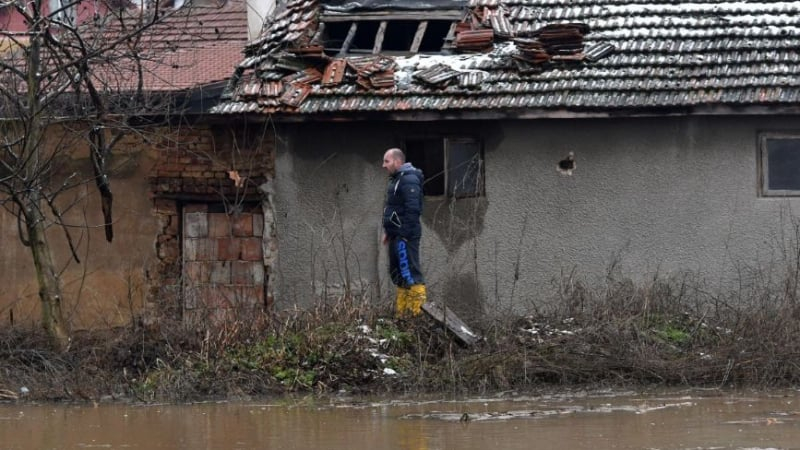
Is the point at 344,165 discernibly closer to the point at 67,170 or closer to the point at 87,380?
the point at 67,170

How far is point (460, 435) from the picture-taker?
347 inches

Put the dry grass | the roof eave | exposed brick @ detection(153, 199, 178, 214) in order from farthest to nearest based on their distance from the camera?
exposed brick @ detection(153, 199, 178, 214) < the roof eave < the dry grass

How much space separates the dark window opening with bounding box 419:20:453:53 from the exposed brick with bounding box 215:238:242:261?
9.93ft

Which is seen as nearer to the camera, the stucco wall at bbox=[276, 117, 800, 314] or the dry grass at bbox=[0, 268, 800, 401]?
the dry grass at bbox=[0, 268, 800, 401]

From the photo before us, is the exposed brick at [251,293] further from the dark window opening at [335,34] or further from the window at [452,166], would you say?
the dark window opening at [335,34]

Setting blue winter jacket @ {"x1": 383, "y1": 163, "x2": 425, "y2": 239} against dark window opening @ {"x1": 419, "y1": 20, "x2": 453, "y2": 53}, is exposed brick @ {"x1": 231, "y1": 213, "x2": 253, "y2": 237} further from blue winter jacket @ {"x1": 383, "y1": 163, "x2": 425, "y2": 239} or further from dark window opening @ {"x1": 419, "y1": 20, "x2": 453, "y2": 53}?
dark window opening @ {"x1": 419, "y1": 20, "x2": 453, "y2": 53}

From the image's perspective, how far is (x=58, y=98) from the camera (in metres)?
12.9

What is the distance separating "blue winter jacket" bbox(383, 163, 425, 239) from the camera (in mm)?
12039

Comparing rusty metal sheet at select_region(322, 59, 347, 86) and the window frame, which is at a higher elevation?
rusty metal sheet at select_region(322, 59, 347, 86)

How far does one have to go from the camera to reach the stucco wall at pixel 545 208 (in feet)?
44.6

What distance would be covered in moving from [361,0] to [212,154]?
252cm

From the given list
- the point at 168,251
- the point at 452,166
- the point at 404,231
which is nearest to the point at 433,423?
the point at 404,231

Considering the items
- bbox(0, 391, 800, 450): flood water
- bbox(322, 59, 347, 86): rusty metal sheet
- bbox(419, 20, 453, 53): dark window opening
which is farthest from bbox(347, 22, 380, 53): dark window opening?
bbox(0, 391, 800, 450): flood water

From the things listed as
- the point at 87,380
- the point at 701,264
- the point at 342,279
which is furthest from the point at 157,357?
the point at 701,264
